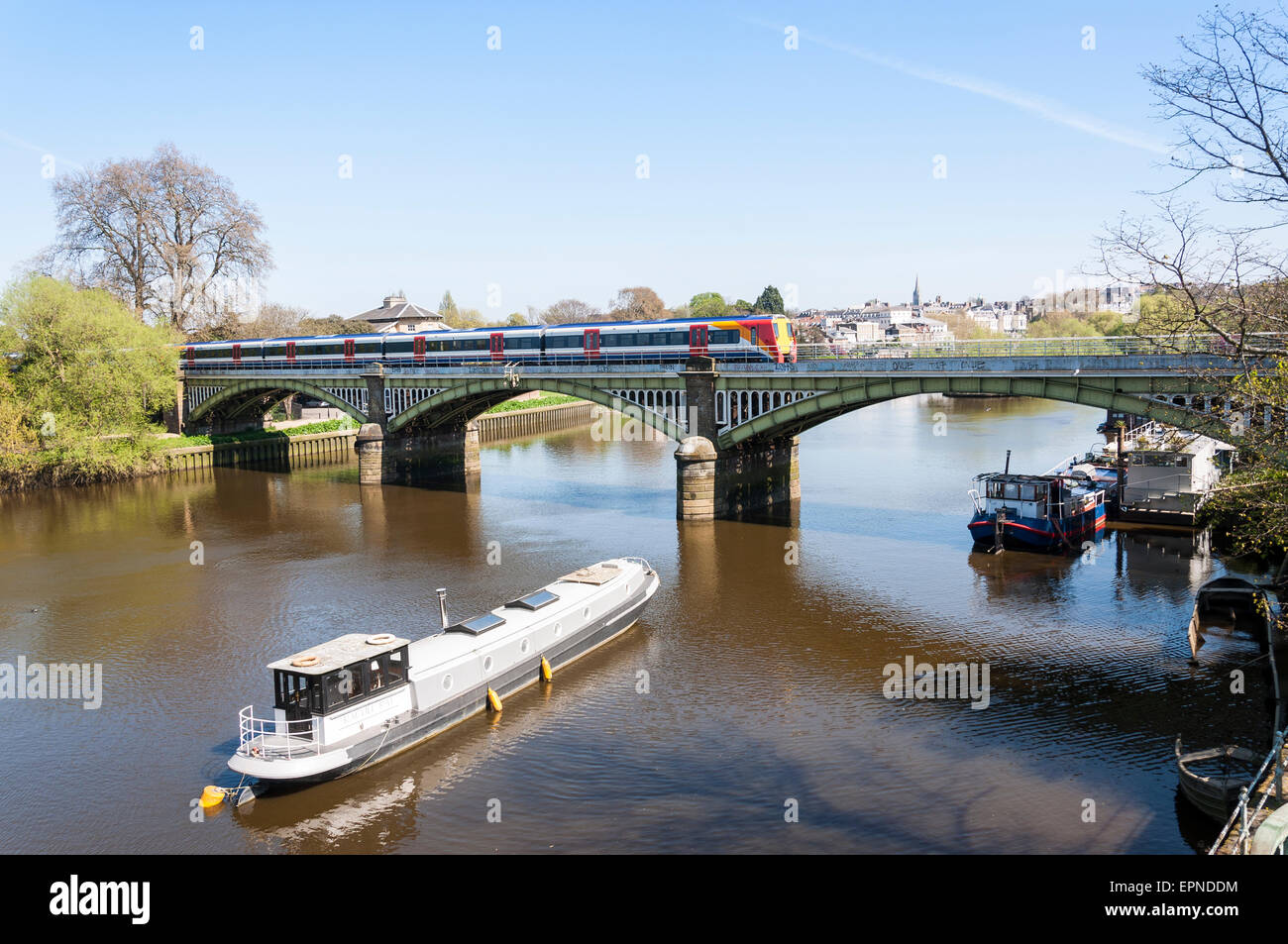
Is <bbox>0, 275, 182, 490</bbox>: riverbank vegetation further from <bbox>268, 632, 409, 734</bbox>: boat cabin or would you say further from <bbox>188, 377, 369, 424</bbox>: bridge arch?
<bbox>268, 632, 409, 734</bbox>: boat cabin

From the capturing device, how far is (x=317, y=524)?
50.2 m

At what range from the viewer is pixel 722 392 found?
1865 inches

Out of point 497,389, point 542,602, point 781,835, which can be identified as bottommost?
point 781,835

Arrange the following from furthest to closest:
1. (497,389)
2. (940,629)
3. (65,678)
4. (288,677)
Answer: (497,389) < (940,629) < (65,678) < (288,677)

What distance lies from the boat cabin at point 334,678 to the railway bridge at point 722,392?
57.8 feet

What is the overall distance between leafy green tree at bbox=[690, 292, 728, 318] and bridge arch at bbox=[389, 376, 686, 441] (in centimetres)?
10490

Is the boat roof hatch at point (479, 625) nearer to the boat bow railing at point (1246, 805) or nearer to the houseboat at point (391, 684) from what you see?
the houseboat at point (391, 684)

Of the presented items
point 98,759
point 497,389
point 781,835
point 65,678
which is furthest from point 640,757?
point 497,389

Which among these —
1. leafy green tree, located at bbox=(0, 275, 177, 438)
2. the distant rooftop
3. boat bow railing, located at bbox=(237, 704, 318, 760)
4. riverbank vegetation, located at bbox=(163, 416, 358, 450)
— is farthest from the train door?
the distant rooftop

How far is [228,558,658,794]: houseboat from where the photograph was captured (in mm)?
19656

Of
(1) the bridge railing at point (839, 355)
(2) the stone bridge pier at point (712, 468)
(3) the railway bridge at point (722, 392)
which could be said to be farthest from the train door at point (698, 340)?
(2) the stone bridge pier at point (712, 468)

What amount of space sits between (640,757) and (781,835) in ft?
14.5

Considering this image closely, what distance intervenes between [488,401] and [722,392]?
936 inches

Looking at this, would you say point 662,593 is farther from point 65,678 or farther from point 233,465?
point 233,465
